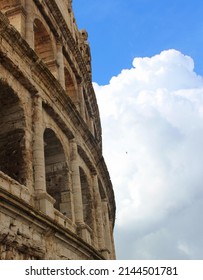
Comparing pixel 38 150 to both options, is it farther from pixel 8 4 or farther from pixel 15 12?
pixel 8 4

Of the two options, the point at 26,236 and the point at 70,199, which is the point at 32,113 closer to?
the point at 70,199

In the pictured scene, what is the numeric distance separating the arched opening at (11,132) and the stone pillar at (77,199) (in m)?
2.89

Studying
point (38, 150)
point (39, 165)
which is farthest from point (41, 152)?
point (39, 165)

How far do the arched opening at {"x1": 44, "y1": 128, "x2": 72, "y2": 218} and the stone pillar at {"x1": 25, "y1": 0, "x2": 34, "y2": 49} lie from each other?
3.20 meters

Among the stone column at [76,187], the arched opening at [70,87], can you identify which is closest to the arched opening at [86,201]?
the stone column at [76,187]

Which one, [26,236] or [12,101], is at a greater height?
[12,101]

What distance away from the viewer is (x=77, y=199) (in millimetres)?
12438

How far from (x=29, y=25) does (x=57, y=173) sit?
5.32 m

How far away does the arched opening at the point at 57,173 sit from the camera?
39.8ft

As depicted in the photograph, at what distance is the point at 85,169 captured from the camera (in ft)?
49.2

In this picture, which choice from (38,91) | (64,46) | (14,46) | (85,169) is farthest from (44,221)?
(64,46)

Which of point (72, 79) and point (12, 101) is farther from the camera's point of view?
point (72, 79)
